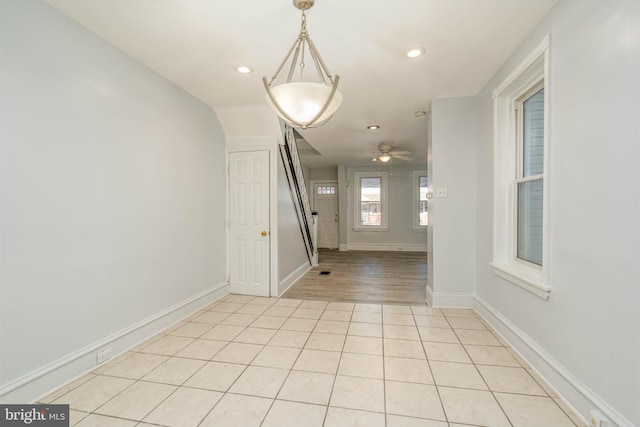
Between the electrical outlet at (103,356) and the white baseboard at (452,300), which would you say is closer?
the electrical outlet at (103,356)

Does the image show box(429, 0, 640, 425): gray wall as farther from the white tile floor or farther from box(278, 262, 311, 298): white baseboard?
box(278, 262, 311, 298): white baseboard

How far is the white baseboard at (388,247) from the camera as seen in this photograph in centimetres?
798

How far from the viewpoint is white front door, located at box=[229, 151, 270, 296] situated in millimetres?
3926

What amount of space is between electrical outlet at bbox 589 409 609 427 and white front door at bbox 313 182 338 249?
Result: 7.27m

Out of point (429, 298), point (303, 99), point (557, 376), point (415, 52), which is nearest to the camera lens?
point (303, 99)

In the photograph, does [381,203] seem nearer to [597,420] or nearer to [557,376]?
[557,376]

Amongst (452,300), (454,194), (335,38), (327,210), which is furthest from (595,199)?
(327,210)

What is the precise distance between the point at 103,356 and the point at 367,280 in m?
3.71

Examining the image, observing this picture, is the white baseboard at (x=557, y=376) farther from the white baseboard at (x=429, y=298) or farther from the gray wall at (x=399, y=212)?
the gray wall at (x=399, y=212)

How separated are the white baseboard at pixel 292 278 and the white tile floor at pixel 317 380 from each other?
106cm

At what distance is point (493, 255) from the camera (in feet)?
9.15

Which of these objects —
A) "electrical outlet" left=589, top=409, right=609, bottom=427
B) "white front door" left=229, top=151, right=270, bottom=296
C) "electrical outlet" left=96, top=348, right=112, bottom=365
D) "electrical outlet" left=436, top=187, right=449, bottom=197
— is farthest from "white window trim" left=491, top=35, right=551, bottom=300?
"electrical outlet" left=96, top=348, right=112, bottom=365

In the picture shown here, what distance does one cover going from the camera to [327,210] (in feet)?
28.8

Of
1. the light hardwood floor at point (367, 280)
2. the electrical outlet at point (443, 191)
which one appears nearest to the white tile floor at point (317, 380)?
the light hardwood floor at point (367, 280)
